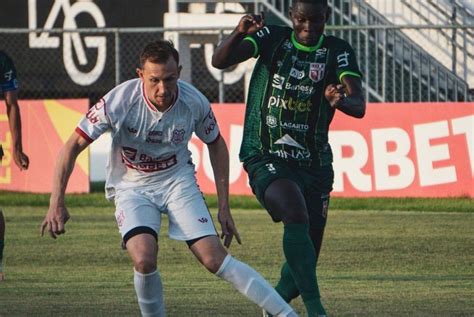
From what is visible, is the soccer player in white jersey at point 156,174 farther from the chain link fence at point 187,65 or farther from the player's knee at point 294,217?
the chain link fence at point 187,65

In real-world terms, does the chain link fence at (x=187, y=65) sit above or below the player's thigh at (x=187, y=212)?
below

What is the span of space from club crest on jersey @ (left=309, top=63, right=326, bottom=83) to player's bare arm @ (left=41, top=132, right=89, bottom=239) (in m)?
1.68

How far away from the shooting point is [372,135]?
20.3 metres

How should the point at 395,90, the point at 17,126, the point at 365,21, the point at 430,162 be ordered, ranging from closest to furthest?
the point at 17,126 < the point at 430,162 < the point at 395,90 < the point at 365,21

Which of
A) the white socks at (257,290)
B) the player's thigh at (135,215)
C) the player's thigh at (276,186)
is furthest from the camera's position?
the player's thigh at (276,186)

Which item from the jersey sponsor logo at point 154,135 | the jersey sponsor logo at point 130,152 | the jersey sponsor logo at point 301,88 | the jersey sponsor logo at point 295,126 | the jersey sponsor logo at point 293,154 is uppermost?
the jersey sponsor logo at point 301,88

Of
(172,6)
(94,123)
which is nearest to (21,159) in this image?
(94,123)

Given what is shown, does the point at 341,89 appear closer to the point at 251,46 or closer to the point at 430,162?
the point at 251,46

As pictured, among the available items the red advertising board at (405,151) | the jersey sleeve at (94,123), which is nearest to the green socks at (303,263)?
the jersey sleeve at (94,123)

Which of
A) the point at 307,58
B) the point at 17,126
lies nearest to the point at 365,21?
the point at 17,126

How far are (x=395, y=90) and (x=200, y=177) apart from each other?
10.7 feet

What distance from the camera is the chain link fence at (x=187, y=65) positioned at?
21.9 m

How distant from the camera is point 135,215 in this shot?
860 centimetres

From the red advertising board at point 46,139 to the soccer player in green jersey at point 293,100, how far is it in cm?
1233
